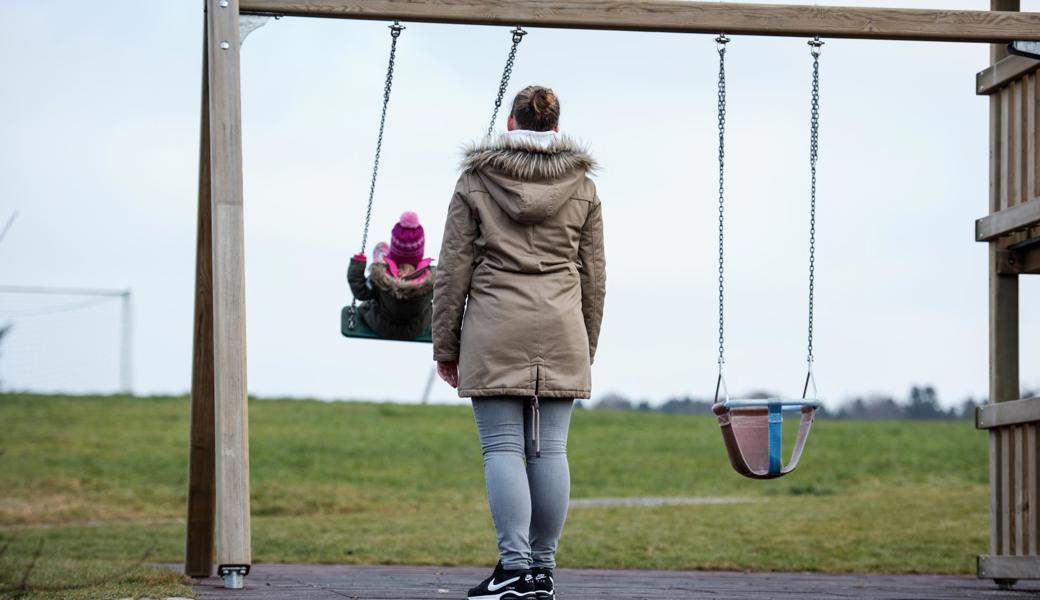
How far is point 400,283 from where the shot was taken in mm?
8375

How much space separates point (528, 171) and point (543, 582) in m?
1.66

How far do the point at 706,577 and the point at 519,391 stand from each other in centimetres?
422

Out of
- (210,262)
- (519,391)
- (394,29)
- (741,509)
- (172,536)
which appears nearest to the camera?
(519,391)

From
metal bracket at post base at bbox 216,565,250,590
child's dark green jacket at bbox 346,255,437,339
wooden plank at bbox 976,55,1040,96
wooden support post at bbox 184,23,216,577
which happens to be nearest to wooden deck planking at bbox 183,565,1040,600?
metal bracket at post base at bbox 216,565,250,590

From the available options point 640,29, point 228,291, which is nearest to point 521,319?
point 228,291

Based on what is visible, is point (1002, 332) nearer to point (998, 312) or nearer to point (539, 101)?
point (998, 312)

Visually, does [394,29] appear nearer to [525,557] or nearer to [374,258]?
[374,258]

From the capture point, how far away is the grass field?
41.9 feet

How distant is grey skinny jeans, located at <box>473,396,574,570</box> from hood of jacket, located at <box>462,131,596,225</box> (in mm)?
777

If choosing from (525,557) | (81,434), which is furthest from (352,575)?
(81,434)

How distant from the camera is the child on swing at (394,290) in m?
8.36

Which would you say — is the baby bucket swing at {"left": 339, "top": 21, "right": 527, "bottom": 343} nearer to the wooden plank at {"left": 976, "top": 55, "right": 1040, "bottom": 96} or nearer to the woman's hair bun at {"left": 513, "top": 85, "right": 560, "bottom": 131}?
the woman's hair bun at {"left": 513, "top": 85, "right": 560, "bottom": 131}

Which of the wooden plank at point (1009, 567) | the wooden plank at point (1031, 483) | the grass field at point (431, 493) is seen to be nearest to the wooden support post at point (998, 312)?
the wooden plank at point (1009, 567)

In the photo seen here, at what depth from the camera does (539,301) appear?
18.2 feet
